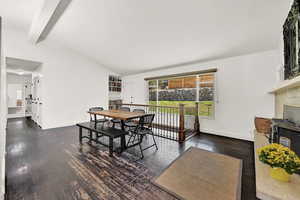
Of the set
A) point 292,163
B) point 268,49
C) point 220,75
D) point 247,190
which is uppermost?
point 268,49

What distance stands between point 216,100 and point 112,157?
3316 millimetres

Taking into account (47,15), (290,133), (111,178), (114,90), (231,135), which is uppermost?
(47,15)

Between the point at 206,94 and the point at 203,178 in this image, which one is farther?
the point at 206,94

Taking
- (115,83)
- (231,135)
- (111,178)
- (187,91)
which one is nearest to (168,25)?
(187,91)

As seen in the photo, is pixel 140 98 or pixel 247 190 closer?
pixel 247 190

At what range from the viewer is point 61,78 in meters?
4.59

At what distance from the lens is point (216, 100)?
3.68 metres

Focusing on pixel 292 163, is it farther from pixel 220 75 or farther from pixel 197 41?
pixel 220 75

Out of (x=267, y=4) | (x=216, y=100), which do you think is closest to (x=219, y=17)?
(x=267, y=4)

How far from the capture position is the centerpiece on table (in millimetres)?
955

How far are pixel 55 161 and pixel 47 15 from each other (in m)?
3.17

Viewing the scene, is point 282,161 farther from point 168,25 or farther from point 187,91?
point 187,91

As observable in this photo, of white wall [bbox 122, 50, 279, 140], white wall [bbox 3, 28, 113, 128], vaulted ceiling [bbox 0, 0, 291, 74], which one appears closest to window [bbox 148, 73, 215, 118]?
white wall [bbox 122, 50, 279, 140]

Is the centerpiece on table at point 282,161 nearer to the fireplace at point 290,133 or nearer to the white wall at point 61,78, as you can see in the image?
the fireplace at point 290,133
